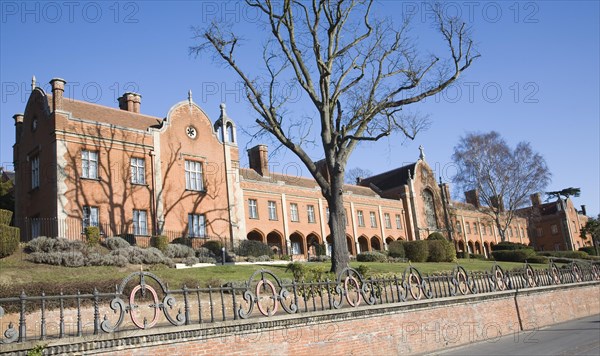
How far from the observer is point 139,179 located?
29.8m

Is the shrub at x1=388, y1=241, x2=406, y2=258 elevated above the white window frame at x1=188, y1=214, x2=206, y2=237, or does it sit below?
below

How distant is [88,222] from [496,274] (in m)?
19.6

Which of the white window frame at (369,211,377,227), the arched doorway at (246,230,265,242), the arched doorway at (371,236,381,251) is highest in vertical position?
the white window frame at (369,211,377,227)

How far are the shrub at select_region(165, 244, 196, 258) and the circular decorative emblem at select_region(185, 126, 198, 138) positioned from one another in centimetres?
826

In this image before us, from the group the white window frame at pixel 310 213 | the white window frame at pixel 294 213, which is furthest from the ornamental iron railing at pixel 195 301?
the white window frame at pixel 310 213

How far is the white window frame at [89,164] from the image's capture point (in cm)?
2762

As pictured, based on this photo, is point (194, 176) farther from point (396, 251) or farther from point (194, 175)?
point (396, 251)

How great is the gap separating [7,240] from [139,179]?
10.4m

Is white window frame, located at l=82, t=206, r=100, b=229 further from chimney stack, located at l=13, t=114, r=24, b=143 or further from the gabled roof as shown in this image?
the gabled roof

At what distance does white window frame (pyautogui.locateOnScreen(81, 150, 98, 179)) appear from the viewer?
A: 27.6 metres

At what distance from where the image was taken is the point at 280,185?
43344 mm

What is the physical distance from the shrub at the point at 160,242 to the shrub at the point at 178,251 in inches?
14.0

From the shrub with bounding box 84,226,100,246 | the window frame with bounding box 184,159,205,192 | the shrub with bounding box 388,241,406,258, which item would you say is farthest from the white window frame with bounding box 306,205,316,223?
the shrub with bounding box 84,226,100,246

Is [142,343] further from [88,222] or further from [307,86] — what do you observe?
[88,222]
